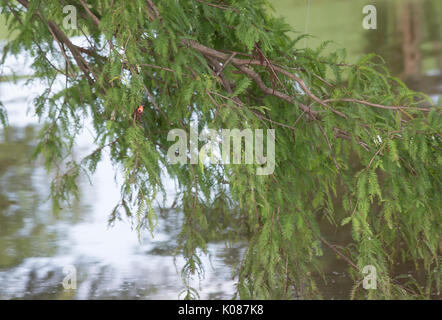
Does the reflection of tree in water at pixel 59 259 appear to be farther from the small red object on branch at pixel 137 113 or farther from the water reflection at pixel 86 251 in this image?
the small red object on branch at pixel 137 113

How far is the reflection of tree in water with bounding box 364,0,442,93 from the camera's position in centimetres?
573

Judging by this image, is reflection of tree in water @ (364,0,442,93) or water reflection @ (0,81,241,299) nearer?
water reflection @ (0,81,241,299)

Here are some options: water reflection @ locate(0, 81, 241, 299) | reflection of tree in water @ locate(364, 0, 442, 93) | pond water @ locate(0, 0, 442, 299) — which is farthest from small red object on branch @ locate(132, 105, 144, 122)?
reflection of tree in water @ locate(364, 0, 442, 93)

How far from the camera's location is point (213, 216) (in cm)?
293

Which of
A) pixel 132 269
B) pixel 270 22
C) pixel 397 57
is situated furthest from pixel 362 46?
pixel 270 22

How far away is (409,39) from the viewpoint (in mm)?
6812

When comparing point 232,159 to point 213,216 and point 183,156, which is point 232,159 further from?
point 213,216

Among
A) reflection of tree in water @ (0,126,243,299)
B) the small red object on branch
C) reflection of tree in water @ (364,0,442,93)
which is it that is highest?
reflection of tree in water @ (364,0,442,93)

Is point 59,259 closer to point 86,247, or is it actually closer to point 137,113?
point 86,247

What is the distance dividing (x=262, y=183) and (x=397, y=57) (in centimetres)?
487

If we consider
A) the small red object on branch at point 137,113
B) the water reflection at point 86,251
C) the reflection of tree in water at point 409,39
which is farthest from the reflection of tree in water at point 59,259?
the reflection of tree in water at point 409,39

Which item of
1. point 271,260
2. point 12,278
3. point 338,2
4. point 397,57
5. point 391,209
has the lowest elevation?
point 12,278

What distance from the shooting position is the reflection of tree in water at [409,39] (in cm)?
573

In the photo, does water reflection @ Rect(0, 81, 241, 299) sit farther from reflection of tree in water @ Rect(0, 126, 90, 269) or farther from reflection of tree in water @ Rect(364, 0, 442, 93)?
reflection of tree in water @ Rect(364, 0, 442, 93)
